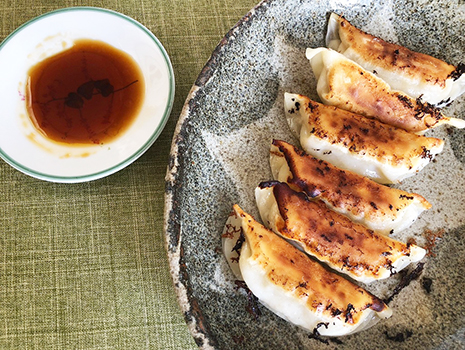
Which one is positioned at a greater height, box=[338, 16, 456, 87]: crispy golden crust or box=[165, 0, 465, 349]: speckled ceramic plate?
box=[338, 16, 456, 87]: crispy golden crust

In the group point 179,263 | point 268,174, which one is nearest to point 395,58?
point 268,174

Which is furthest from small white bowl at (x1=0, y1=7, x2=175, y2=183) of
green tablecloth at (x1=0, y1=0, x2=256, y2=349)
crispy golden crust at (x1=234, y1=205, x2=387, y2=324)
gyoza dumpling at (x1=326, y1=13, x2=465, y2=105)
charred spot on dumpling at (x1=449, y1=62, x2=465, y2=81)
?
charred spot on dumpling at (x1=449, y1=62, x2=465, y2=81)

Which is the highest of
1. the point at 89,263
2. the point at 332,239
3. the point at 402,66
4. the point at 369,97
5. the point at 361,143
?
the point at 402,66

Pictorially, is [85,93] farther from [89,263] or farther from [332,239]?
[332,239]

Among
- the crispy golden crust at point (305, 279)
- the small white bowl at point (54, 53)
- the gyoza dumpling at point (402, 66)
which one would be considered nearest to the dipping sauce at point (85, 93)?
the small white bowl at point (54, 53)

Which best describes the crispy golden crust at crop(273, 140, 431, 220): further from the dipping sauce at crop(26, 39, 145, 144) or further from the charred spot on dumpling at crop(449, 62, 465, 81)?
the dipping sauce at crop(26, 39, 145, 144)

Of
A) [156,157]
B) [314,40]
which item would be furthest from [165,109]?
[314,40]
